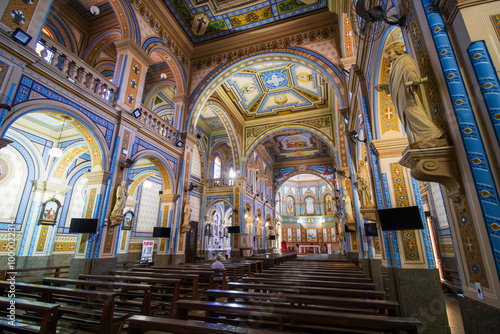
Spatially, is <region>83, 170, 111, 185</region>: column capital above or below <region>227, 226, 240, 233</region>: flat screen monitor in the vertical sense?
above

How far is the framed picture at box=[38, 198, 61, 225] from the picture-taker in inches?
350

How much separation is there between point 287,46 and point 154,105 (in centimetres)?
759

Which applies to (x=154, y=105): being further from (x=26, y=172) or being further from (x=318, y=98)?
(x=318, y=98)

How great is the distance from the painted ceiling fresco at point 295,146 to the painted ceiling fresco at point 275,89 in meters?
3.33

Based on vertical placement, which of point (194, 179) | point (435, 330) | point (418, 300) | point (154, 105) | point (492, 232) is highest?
point (154, 105)

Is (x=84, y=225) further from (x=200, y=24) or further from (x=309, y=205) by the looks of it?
(x=309, y=205)

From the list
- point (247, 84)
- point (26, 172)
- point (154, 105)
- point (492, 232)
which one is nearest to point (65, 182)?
point (26, 172)

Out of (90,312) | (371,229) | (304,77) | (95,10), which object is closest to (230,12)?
(95,10)

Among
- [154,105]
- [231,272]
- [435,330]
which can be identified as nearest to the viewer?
[435,330]

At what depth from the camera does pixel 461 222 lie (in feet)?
6.50

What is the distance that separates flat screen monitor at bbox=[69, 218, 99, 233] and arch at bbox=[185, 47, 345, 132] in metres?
5.27

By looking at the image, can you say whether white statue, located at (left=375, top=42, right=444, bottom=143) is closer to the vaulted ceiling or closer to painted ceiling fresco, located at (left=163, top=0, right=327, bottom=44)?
painted ceiling fresco, located at (left=163, top=0, right=327, bottom=44)

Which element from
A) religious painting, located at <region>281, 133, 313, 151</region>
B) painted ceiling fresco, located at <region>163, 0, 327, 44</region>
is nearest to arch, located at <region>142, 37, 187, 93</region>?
painted ceiling fresco, located at <region>163, 0, 327, 44</region>

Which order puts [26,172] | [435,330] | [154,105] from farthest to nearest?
[154,105], [26,172], [435,330]
